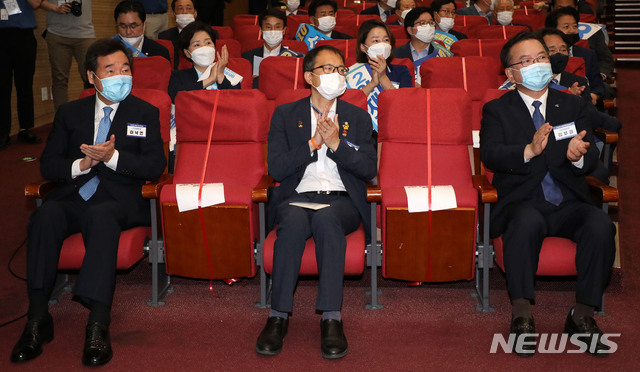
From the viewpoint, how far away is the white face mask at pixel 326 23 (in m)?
5.92

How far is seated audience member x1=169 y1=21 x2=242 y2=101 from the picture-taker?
410 cm

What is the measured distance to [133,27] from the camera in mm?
4969

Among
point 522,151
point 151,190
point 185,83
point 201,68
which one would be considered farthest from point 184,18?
point 522,151

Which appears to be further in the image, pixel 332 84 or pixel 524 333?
pixel 332 84

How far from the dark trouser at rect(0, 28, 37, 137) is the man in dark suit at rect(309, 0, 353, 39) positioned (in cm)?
243

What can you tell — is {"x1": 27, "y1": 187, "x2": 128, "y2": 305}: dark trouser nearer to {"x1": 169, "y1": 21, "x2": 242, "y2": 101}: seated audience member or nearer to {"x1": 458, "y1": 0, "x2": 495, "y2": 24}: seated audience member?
{"x1": 169, "y1": 21, "x2": 242, "y2": 101}: seated audience member

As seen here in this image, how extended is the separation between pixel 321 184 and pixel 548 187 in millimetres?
1003

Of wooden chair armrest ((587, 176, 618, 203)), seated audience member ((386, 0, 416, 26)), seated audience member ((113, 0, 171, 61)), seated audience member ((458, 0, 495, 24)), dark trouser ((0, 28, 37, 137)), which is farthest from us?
seated audience member ((458, 0, 495, 24))

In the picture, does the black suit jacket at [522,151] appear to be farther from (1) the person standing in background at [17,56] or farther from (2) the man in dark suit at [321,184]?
(1) the person standing in background at [17,56]

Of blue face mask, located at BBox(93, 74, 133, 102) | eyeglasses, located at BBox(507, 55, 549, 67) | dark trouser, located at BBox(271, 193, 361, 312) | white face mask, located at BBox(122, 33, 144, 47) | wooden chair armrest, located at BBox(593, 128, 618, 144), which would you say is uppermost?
white face mask, located at BBox(122, 33, 144, 47)

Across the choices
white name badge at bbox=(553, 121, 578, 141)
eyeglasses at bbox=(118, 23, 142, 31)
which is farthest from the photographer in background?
white name badge at bbox=(553, 121, 578, 141)

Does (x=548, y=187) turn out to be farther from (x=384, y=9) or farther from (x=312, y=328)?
(x=384, y=9)

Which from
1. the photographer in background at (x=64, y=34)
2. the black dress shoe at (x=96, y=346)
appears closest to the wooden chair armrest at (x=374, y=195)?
the black dress shoe at (x=96, y=346)

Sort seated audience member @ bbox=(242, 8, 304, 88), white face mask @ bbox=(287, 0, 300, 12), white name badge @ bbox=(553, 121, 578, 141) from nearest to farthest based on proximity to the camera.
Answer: white name badge @ bbox=(553, 121, 578, 141) < seated audience member @ bbox=(242, 8, 304, 88) < white face mask @ bbox=(287, 0, 300, 12)
